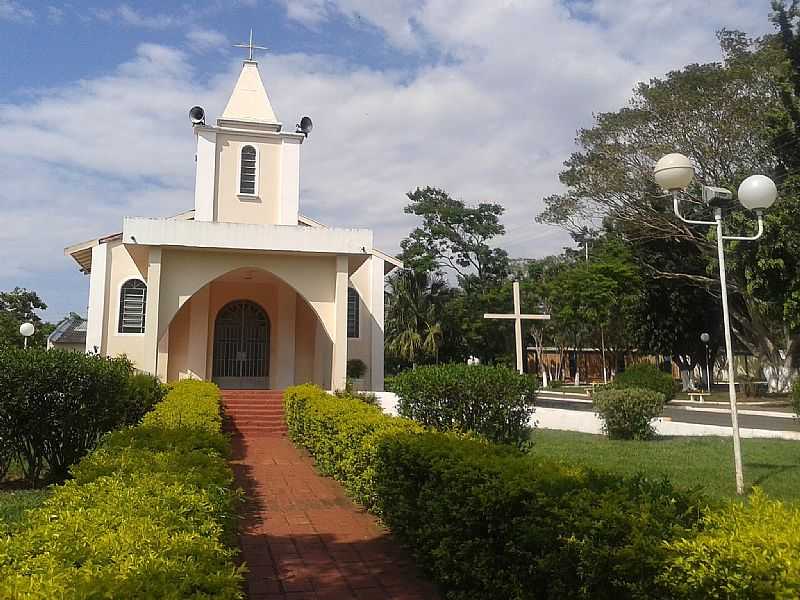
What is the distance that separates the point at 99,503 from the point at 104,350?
15.6 m

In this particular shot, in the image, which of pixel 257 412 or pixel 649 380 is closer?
pixel 257 412

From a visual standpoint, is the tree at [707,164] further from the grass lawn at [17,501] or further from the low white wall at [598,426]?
the grass lawn at [17,501]

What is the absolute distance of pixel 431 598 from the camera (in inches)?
175

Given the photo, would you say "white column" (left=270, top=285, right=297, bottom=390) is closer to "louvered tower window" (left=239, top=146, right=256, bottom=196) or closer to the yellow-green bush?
"louvered tower window" (left=239, top=146, right=256, bottom=196)

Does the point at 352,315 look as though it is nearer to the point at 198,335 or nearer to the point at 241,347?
the point at 241,347

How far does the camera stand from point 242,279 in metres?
19.2

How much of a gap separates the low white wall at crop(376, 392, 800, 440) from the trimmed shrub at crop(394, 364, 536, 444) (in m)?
4.24

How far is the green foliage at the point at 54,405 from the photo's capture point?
27.6 feet

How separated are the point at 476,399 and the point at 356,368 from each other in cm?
1120

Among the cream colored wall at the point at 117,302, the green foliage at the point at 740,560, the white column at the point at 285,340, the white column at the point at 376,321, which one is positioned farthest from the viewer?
the white column at the point at 376,321

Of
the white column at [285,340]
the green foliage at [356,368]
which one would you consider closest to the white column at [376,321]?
the green foliage at [356,368]

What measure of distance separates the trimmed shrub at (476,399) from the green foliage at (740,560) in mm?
6329

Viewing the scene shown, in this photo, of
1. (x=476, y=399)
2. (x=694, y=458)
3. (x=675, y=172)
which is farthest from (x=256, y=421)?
(x=675, y=172)

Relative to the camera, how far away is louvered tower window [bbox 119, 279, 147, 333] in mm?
18578
